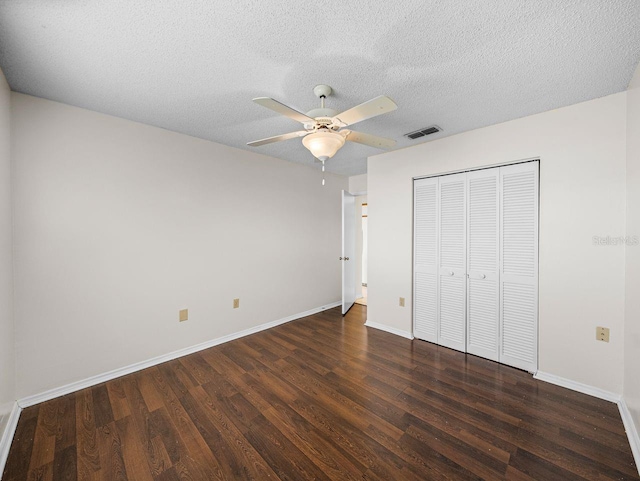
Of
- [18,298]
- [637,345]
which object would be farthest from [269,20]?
[637,345]

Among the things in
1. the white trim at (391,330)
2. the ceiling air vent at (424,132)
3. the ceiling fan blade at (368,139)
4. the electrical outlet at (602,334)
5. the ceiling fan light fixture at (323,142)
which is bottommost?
the white trim at (391,330)

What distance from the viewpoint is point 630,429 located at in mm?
1738

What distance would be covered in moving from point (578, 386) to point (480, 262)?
4.10 feet

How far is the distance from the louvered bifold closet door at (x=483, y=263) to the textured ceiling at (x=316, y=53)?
29.3 inches

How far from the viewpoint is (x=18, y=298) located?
201cm

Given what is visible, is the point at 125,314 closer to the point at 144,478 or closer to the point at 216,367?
the point at 216,367

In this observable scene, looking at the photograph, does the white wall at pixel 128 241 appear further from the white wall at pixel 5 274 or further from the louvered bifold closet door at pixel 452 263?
the louvered bifold closet door at pixel 452 263

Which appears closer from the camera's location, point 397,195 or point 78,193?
point 78,193

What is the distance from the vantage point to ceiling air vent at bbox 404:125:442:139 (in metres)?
2.70

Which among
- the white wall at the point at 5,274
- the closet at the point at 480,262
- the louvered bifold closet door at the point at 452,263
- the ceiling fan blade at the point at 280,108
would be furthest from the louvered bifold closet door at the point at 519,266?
the white wall at the point at 5,274

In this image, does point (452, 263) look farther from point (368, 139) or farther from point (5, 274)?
point (5, 274)

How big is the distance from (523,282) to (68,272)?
4093 mm

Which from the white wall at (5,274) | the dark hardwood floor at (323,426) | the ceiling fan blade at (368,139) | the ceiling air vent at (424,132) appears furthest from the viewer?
the ceiling air vent at (424,132)

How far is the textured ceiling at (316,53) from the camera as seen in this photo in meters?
1.28
